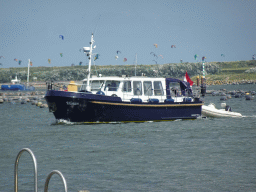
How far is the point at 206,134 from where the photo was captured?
23281mm

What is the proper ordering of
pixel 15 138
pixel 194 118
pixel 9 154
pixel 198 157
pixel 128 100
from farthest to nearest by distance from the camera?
pixel 194 118 → pixel 128 100 → pixel 15 138 → pixel 9 154 → pixel 198 157

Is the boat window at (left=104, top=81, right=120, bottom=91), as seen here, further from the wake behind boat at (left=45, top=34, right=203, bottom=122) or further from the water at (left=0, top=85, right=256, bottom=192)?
the water at (left=0, top=85, right=256, bottom=192)

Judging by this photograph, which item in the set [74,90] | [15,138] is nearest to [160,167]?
[15,138]

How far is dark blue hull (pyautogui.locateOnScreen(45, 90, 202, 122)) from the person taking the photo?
24.4 meters

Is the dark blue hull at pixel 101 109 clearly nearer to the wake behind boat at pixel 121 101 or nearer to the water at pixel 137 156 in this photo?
the wake behind boat at pixel 121 101

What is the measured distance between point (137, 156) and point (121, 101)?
8.16m

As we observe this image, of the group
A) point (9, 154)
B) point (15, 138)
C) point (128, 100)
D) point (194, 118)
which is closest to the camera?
point (9, 154)

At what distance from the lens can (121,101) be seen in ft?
81.6

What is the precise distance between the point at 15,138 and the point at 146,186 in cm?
1240

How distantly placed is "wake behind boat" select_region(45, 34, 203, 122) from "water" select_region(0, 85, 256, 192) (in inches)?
24.2

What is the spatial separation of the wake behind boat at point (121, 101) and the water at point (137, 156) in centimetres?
61

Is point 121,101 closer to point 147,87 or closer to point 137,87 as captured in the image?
point 137,87

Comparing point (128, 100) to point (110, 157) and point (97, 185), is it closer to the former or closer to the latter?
point (110, 157)

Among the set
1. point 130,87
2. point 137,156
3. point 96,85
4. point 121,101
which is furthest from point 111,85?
point 137,156
